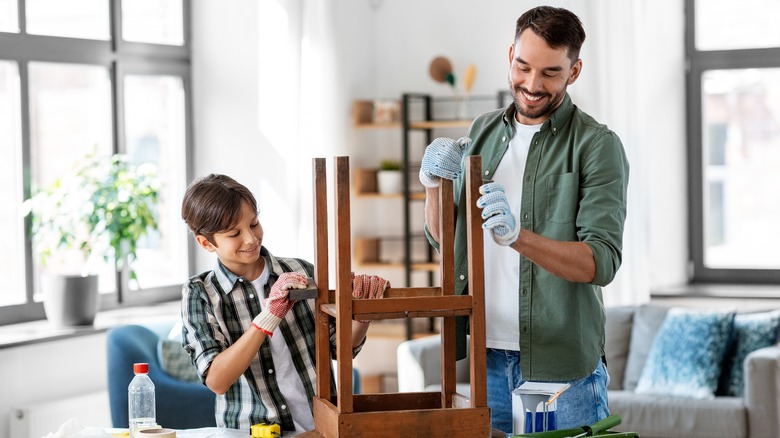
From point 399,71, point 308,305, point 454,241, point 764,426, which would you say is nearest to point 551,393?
point 454,241

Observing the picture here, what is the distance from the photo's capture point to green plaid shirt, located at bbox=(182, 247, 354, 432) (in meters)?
2.14

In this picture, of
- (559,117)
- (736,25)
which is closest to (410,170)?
(736,25)

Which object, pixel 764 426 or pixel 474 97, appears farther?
pixel 474 97

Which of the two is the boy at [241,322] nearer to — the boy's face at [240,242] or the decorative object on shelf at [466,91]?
the boy's face at [240,242]

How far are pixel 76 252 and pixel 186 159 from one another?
847 millimetres

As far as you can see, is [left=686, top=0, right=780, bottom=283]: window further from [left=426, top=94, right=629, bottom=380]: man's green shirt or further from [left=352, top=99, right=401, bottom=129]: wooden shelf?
[left=426, top=94, right=629, bottom=380]: man's green shirt

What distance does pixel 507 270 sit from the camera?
2.03 m

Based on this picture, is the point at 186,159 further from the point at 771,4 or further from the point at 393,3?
the point at 771,4

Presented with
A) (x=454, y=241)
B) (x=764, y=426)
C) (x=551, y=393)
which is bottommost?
(x=764, y=426)

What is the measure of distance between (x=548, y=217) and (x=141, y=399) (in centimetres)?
92

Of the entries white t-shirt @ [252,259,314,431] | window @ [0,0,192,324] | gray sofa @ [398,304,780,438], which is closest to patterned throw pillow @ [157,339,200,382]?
window @ [0,0,192,324]

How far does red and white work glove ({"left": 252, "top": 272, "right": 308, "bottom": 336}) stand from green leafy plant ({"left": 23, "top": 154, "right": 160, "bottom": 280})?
2.50 m

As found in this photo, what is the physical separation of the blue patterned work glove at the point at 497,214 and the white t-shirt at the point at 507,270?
25 centimetres

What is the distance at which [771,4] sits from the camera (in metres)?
5.11
